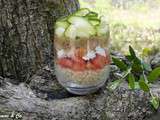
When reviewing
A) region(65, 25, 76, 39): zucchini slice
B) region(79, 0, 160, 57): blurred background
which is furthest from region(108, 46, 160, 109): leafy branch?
region(79, 0, 160, 57): blurred background

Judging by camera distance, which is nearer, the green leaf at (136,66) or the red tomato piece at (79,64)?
the red tomato piece at (79,64)

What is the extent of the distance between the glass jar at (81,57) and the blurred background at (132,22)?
1.60 m

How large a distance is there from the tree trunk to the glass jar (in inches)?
8.9

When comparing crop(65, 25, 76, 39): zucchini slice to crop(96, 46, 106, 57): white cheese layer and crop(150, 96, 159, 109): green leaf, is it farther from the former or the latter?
crop(150, 96, 159, 109): green leaf

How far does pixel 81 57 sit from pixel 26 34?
0.34m

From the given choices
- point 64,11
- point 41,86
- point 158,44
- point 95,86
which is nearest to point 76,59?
point 95,86

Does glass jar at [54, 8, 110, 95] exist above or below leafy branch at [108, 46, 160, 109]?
above

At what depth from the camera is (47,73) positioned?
1.79 m

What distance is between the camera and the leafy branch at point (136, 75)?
1607 millimetres

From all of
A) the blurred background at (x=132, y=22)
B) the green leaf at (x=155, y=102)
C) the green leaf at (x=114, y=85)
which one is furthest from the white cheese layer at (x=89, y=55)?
the blurred background at (x=132, y=22)

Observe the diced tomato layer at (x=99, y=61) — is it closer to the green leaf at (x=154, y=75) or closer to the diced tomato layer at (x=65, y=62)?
the diced tomato layer at (x=65, y=62)

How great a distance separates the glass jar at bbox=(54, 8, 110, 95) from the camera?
156 cm

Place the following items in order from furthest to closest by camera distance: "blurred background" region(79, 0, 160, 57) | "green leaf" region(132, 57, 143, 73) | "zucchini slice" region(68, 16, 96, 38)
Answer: "blurred background" region(79, 0, 160, 57)
"green leaf" region(132, 57, 143, 73)
"zucchini slice" region(68, 16, 96, 38)

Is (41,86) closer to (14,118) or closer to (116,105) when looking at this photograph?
(14,118)
